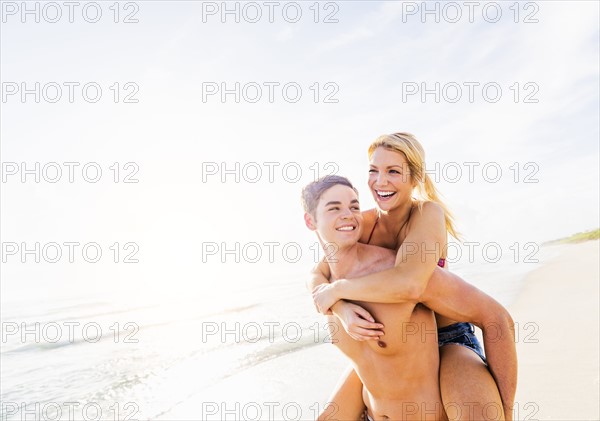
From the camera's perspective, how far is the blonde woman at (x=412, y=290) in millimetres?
3025

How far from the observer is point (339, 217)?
3469 millimetres

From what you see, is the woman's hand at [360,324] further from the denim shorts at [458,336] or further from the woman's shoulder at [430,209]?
the woman's shoulder at [430,209]

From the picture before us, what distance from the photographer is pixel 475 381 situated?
9.98ft

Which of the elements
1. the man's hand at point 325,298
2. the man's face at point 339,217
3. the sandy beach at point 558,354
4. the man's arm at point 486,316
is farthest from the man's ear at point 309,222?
the sandy beach at point 558,354

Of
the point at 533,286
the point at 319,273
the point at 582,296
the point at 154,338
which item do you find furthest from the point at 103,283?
the point at 319,273

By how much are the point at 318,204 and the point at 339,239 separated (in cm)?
29

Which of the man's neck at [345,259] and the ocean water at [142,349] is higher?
the man's neck at [345,259]

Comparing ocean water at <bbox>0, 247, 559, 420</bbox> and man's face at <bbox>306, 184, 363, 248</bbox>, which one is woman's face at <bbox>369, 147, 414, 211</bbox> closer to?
man's face at <bbox>306, 184, 363, 248</bbox>

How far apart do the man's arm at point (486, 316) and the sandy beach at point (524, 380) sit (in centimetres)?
249

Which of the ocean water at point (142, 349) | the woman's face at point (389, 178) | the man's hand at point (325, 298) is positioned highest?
the woman's face at point (389, 178)

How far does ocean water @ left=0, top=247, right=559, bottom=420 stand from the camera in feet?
26.7

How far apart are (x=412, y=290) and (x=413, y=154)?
108cm

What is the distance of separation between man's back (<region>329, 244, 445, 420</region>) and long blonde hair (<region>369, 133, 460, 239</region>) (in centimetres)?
75

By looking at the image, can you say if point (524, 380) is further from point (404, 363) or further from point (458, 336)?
point (404, 363)
